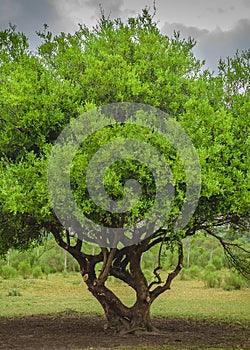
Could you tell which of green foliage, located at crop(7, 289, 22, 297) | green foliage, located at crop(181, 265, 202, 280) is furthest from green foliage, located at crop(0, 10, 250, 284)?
green foliage, located at crop(181, 265, 202, 280)

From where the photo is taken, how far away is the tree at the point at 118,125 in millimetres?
10656

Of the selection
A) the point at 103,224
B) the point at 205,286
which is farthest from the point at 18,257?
the point at 103,224

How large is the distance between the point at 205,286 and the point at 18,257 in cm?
1485

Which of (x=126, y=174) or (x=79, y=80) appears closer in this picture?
(x=126, y=174)

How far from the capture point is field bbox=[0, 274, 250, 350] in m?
13.1

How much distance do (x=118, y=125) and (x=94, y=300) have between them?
731 inches

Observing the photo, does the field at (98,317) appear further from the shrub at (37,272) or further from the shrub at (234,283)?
the shrub at (37,272)

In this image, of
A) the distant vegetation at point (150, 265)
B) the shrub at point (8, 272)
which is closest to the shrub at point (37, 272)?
the distant vegetation at point (150, 265)

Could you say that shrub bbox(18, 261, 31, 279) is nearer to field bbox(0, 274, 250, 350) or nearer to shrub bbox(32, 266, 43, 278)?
shrub bbox(32, 266, 43, 278)

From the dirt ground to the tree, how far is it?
3.07 feet

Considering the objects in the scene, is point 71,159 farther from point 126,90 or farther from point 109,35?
point 109,35

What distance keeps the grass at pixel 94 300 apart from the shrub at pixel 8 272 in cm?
123

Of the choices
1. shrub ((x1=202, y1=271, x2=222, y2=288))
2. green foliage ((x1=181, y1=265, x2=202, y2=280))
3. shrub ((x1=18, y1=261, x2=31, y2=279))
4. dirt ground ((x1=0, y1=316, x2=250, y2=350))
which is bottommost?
dirt ground ((x1=0, y1=316, x2=250, y2=350))

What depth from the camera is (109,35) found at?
41.9 ft
